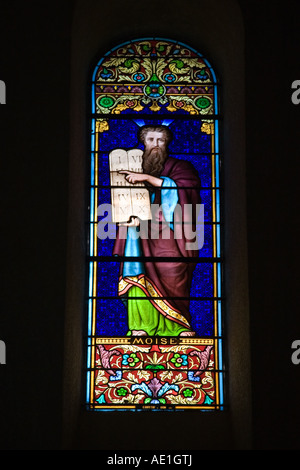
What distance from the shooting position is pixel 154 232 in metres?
6.64

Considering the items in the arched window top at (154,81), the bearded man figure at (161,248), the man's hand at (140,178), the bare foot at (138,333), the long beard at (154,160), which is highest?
the arched window top at (154,81)

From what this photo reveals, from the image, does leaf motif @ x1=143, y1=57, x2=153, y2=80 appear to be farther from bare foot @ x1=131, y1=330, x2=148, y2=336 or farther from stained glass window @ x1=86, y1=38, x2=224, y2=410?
bare foot @ x1=131, y1=330, x2=148, y2=336

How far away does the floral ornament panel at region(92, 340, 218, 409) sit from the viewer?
6.23 m

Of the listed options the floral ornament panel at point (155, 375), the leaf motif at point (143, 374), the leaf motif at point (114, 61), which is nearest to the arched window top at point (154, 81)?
the leaf motif at point (114, 61)

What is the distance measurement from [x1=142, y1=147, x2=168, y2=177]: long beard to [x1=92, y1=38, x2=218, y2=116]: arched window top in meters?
0.34

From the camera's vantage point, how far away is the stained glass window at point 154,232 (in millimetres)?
6301

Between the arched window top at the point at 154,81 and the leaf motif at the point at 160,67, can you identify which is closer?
the arched window top at the point at 154,81

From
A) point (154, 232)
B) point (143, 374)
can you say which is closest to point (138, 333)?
point (143, 374)

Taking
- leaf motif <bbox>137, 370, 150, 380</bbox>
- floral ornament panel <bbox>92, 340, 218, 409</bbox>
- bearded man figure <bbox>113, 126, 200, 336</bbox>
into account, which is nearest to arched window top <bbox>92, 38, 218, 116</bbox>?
bearded man figure <bbox>113, 126, 200, 336</bbox>

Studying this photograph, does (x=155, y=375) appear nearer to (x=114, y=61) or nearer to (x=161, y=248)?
(x=161, y=248)

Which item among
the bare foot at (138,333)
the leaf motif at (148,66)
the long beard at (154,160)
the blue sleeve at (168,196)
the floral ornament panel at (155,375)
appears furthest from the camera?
the leaf motif at (148,66)

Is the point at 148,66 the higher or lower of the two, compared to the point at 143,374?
higher

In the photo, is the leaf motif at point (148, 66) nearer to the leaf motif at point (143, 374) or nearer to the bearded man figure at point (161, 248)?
the bearded man figure at point (161, 248)

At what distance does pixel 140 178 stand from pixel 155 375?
1483 mm
